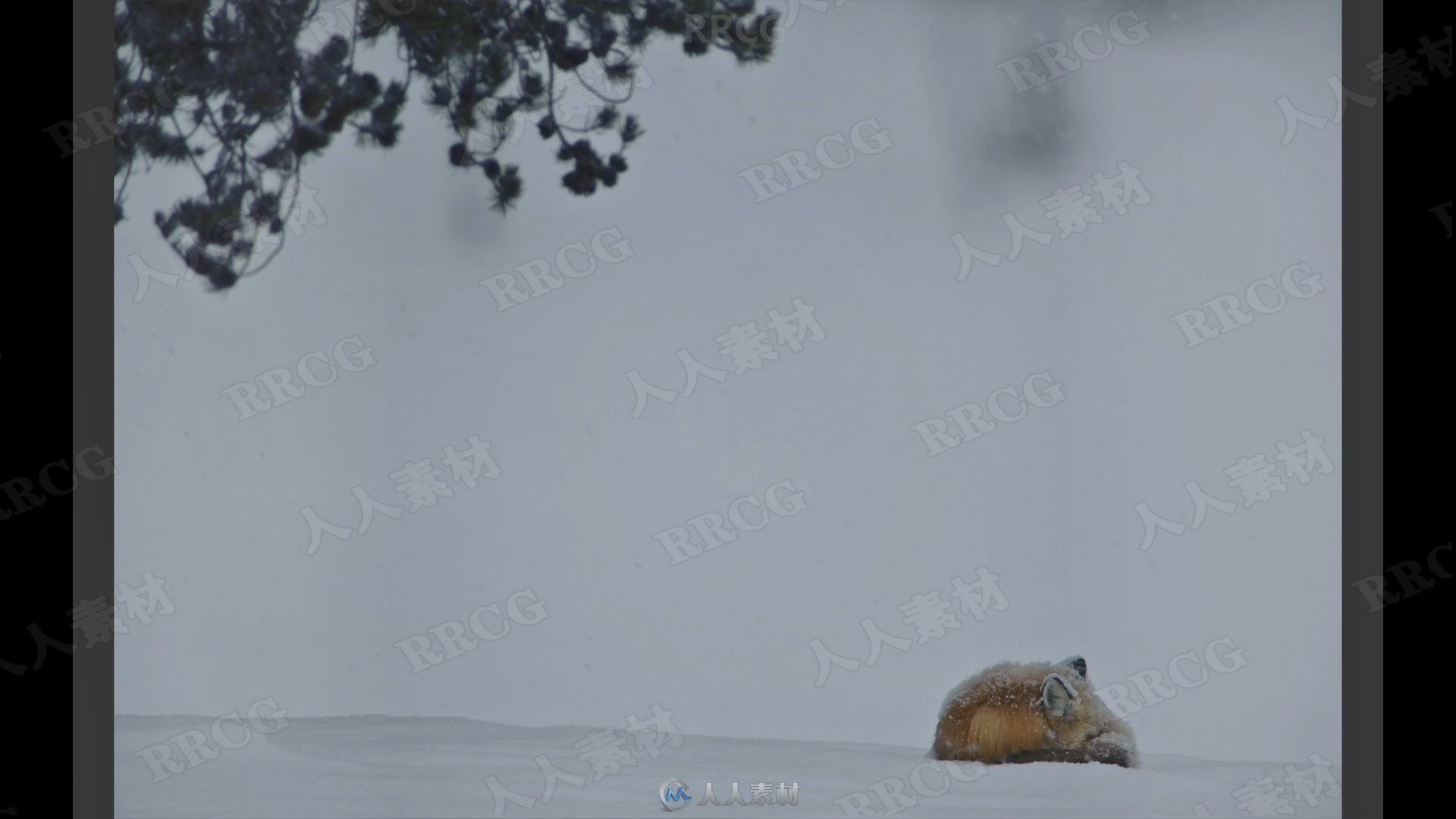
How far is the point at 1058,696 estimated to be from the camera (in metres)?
2.89

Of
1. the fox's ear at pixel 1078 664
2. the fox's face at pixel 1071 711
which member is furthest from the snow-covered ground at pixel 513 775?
the fox's ear at pixel 1078 664

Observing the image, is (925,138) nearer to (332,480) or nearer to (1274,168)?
(1274,168)

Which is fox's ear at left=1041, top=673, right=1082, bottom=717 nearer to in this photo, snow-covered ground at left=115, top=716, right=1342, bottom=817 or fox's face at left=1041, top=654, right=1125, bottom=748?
fox's face at left=1041, top=654, right=1125, bottom=748

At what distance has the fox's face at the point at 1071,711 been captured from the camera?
9.50 ft

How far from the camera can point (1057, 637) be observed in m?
3.03

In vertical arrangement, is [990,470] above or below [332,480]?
below

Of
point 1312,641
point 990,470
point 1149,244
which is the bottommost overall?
point 1312,641

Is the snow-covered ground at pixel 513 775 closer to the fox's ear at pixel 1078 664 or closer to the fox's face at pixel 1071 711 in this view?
the fox's face at pixel 1071 711

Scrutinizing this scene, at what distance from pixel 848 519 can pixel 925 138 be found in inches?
37.5

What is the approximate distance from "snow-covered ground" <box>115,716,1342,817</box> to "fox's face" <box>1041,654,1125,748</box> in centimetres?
16

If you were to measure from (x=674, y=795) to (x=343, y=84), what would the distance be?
191 cm

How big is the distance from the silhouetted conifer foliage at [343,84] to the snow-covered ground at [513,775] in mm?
1177

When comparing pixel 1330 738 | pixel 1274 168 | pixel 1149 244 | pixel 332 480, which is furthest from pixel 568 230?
pixel 1330 738

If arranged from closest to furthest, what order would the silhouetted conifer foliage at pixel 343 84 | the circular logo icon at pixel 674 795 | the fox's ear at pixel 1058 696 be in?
1. the fox's ear at pixel 1058 696
2. the circular logo icon at pixel 674 795
3. the silhouetted conifer foliage at pixel 343 84
